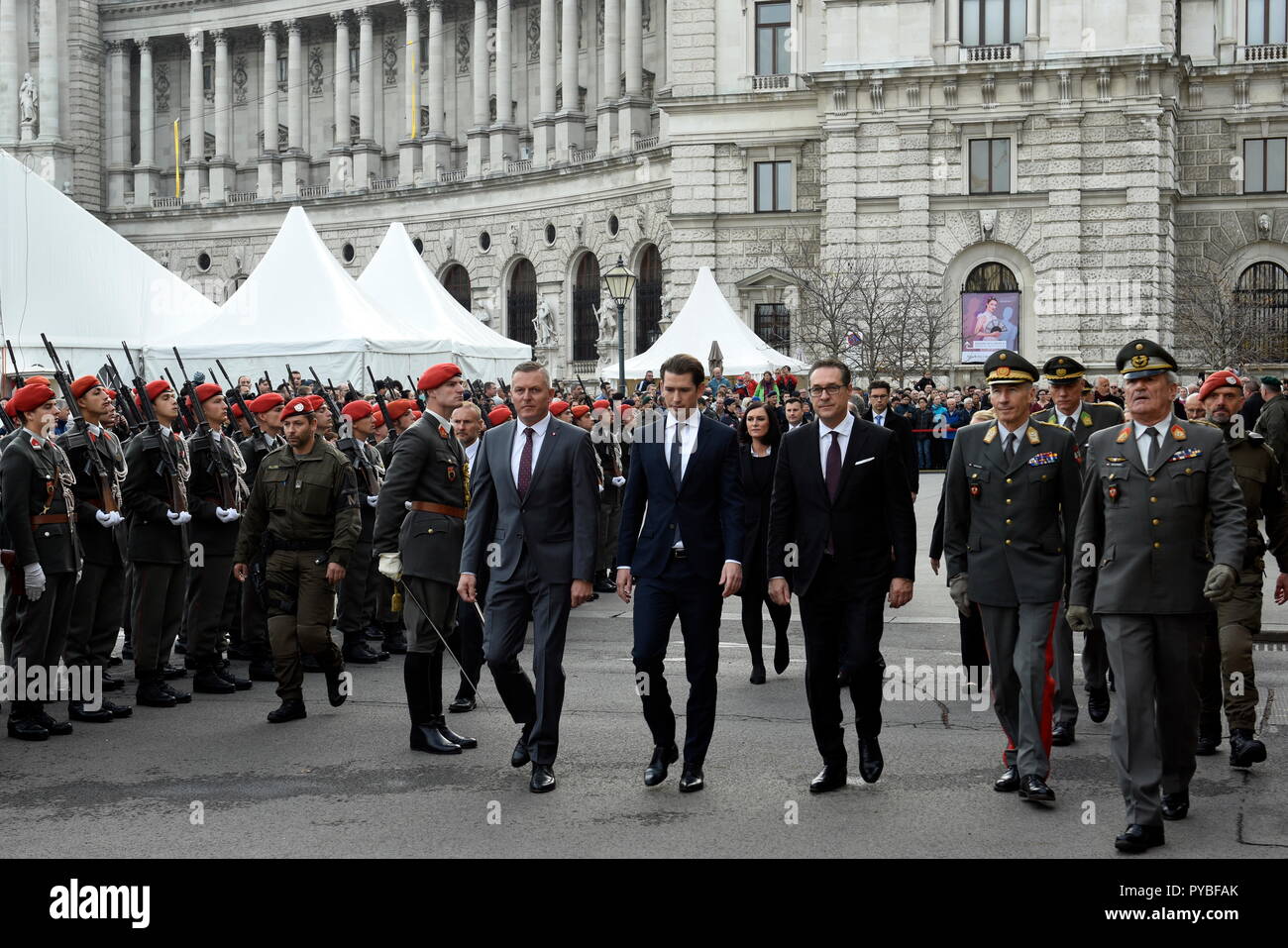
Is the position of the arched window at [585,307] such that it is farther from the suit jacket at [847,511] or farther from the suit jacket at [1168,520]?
the suit jacket at [1168,520]

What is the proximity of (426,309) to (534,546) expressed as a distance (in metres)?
25.8

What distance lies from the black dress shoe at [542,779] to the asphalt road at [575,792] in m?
0.06

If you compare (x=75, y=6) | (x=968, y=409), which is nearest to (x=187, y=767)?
(x=968, y=409)

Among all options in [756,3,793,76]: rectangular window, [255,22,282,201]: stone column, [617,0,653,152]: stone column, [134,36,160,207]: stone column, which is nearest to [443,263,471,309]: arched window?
[617,0,653,152]: stone column

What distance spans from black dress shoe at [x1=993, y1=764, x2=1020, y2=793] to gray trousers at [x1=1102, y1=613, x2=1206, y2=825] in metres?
0.85

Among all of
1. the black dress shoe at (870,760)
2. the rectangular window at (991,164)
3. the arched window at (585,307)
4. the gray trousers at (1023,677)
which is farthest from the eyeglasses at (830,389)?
the arched window at (585,307)

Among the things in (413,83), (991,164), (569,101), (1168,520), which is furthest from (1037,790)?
(413,83)

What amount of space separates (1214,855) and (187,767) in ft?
18.3

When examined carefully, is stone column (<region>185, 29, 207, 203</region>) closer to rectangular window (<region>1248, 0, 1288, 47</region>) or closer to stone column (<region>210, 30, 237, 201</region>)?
stone column (<region>210, 30, 237, 201</region>)

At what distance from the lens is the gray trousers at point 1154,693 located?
754 cm

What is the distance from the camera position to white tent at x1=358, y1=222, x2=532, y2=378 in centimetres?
3322

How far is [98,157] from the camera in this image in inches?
3002

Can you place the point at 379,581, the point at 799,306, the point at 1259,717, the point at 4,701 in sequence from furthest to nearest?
the point at 799,306
the point at 379,581
the point at 4,701
the point at 1259,717

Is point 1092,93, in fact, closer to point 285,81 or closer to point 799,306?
A: point 799,306
